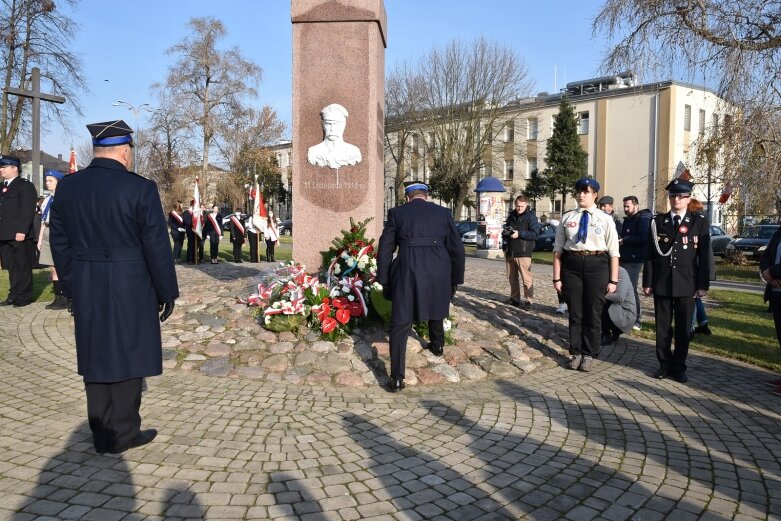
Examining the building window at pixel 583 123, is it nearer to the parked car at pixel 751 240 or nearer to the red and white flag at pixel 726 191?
the parked car at pixel 751 240

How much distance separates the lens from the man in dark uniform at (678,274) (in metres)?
5.86

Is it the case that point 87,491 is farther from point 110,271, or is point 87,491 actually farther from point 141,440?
point 110,271

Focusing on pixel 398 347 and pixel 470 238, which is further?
pixel 470 238

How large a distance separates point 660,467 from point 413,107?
1575 inches

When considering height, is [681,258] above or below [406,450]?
above

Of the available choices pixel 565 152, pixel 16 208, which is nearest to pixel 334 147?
pixel 16 208

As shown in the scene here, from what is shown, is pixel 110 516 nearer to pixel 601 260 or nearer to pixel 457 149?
pixel 601 260

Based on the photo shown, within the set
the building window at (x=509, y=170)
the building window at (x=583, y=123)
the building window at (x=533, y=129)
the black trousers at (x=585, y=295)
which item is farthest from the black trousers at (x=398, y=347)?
the building window at (x=509, y=170)

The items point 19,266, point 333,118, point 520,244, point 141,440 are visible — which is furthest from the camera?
point 520,244

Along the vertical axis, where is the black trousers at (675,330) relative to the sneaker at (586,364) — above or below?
above

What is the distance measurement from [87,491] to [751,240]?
87.1 ft

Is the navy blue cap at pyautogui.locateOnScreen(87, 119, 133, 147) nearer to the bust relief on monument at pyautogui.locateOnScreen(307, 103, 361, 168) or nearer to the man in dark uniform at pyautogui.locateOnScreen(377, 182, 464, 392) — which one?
the man in dark uniform at pyautogui.locateOnScreen(377, 182, 464, 392)

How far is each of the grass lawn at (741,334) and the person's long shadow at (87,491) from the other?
6.24 meters

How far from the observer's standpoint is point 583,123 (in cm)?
4922
